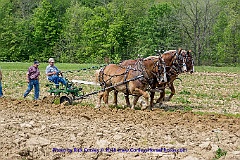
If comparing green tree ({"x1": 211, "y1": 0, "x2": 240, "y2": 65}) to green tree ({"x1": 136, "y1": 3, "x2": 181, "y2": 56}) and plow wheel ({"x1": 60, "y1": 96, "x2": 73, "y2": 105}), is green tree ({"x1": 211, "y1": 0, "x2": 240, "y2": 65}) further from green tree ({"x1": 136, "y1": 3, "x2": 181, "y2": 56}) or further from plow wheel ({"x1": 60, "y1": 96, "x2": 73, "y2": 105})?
plow wheel ({"x1": 60, "y1": 96, "x2": 73, "y2": 105})

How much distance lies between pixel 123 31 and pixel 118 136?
59722 millimetres

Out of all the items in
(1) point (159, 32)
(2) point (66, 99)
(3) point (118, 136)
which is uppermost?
(1) point (159, 32)

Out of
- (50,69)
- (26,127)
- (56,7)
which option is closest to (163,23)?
(56,7)

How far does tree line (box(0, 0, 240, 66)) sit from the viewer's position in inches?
2436

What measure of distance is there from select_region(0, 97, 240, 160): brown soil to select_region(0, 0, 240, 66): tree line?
48414 mm

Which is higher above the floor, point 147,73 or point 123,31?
point 123,31

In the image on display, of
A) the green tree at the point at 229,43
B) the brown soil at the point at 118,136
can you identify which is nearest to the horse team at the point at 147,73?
the brown soil at the point at 118,136

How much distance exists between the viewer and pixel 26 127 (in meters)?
10.8

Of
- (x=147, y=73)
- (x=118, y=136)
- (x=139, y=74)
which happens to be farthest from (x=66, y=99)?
(x=118, y=136)

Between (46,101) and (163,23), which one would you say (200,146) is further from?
(163,23)

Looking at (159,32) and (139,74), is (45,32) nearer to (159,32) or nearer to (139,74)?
(159,32)

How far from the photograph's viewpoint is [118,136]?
967cm

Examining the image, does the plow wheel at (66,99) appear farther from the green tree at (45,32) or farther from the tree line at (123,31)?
the green tree at (45,32)

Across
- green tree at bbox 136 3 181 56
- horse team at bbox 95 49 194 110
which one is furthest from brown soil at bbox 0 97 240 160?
green tree at bbox 136 3 181 56
